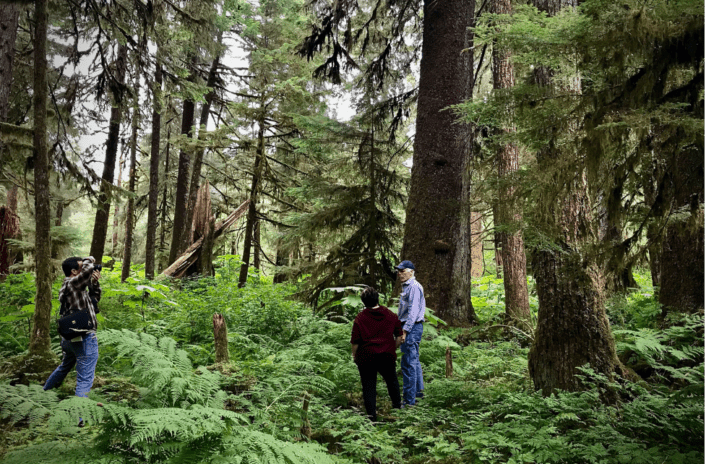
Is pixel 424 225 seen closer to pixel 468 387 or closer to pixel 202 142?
pixel 468 387

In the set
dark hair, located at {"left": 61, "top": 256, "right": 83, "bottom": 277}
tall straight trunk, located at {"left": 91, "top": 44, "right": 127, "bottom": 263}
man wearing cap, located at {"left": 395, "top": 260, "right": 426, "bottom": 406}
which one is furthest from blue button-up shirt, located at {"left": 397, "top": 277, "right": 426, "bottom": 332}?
tall straight trunk, located at {"left": 91, "top": 44, "right": 127, "bottom": 263}

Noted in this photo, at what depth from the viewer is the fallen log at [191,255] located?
14823 mm

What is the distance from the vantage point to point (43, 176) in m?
6.60

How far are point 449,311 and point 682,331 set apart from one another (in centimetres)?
354

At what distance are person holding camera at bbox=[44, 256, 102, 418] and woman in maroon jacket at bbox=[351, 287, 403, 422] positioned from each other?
328 centimetres

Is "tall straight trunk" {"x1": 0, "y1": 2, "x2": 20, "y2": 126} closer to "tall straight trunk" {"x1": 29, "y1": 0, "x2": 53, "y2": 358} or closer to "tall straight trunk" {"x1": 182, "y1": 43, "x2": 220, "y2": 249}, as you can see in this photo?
A: "tall straight trunk" {"x1": 29, "y1": 0, "x2": 53, "y2": 358}

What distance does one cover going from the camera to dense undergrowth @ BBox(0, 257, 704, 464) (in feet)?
9.14

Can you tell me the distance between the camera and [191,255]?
50.5 ft

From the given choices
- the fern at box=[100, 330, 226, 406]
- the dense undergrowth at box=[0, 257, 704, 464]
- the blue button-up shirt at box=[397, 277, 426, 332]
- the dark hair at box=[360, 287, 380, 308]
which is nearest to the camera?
the dense undergrowth at box=[0, 257, 704, 464]

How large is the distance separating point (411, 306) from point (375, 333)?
720mm

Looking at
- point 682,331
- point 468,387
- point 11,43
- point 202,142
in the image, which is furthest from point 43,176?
point 682,331

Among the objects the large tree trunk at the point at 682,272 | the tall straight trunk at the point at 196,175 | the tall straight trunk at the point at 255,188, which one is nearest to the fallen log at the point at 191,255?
the tall straight trunk at the point at 196,175

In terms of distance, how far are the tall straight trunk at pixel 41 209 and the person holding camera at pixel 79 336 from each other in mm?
1368

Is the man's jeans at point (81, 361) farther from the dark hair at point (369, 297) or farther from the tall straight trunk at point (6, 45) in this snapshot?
the tall straight trunk at point (6, 45)
